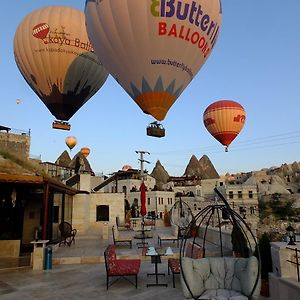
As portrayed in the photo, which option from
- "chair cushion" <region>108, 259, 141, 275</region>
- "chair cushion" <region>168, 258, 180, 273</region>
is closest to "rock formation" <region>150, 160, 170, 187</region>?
"chair cushion" <region>168, 258, 180, 273</region>

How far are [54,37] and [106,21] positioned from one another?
694 centimetres

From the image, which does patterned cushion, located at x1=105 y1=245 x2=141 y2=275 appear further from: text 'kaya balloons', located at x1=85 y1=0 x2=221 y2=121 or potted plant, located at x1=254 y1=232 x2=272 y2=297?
text 'kaya balloons', located at x1=85 y1=0 x2=221 y2=121

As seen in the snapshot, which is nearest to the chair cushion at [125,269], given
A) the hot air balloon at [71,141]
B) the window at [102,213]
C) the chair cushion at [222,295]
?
the chair cushion at [222,295]

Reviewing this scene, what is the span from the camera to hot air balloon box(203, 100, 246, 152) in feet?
97.6

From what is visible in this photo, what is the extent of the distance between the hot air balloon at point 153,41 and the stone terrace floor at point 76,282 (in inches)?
291

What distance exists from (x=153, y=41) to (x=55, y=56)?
8567 mm

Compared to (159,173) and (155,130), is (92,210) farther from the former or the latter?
(159,173)

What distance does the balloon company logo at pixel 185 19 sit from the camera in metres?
13.5

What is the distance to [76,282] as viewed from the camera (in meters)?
9.45

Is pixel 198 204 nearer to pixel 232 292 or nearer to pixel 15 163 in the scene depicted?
pixel 15 163

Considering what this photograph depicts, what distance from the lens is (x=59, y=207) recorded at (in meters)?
25.4

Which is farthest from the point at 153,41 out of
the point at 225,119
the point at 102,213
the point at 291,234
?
the point at 102,213

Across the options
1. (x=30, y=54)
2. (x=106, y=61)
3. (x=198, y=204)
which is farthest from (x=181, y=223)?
(x=198, y=204)

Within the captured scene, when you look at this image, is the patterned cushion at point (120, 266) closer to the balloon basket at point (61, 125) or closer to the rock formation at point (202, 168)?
the balloon basket at point (61, 125)
